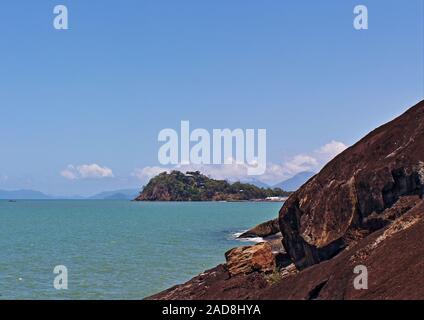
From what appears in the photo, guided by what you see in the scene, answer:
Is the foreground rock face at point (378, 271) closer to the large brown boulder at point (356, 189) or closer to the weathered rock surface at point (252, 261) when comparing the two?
the large brown boulder at point (356, 189)

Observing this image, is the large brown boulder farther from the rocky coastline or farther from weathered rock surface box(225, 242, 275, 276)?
weathered rock surface box(225, 242, 275, 276)

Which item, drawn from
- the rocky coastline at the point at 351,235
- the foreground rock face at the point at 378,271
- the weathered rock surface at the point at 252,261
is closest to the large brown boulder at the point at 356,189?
the rocky coastline at the point at 351,235

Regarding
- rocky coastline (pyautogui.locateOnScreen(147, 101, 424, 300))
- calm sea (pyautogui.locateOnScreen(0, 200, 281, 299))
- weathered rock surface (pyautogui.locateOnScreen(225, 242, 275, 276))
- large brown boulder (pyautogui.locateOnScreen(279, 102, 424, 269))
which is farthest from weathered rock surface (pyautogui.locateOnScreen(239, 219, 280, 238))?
large brown boulder (pyautogui.locateOnScreen(279, 102, 424, 269))

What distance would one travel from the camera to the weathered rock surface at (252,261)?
27.8 metres

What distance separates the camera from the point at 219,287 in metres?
27.4

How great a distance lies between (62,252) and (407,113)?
59.9 m

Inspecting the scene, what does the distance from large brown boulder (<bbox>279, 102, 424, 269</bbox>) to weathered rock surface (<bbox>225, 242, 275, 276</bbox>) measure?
58.0 inches

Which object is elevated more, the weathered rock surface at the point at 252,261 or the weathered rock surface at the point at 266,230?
the weathered rock surface at the point at 252,261

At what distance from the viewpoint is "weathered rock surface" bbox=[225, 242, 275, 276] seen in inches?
1093

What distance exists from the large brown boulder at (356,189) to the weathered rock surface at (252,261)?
1.47 metres
